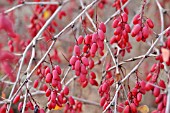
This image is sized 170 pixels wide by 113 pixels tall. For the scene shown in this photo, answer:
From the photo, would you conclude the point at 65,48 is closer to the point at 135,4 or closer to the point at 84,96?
the point at 84,96

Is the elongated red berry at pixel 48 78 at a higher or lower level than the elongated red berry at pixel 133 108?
higher

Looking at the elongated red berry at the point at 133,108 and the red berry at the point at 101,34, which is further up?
the red berry at the point at 101,34

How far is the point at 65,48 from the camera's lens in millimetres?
4203

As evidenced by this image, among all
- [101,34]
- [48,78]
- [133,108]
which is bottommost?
[133,108]

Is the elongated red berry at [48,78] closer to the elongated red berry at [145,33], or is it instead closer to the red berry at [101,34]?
the red berry at [101,34]

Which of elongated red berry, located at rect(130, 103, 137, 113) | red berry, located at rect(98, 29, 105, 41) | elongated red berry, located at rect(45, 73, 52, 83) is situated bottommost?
elongated red berry, located at rect(130, 103, 137, 113)

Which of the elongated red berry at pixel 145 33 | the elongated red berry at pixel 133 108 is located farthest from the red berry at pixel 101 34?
the elongated red berry at pixel 133 108

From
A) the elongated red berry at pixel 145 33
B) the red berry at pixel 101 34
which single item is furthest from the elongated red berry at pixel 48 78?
the elongated red berry at pixel 145 33

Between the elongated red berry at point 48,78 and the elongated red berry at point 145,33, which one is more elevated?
the elongated red berry at point 145,33

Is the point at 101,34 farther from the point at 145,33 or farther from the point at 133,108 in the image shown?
the point at 133,108

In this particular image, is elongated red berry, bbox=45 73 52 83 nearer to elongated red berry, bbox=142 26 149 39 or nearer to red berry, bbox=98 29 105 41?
red berry, bbox=98 29 105 41

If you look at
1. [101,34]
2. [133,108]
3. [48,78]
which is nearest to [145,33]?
[101,34]

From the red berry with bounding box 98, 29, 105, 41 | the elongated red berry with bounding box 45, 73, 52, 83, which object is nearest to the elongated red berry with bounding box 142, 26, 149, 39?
A: the red berry with bounding box 98, 29, 105, 41

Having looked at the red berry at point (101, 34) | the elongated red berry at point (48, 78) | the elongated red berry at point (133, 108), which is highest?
the red berry at point (101, 34)
